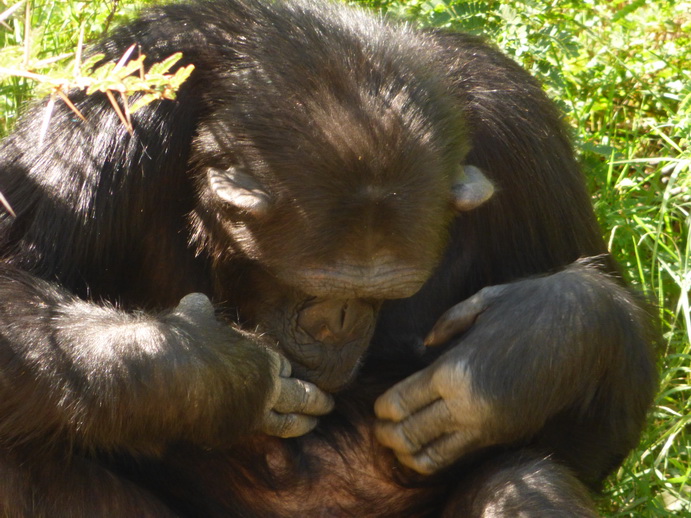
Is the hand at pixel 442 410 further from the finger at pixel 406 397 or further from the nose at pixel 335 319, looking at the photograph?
the nose at pixel 335 319

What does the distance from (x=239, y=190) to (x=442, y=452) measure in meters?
1.42

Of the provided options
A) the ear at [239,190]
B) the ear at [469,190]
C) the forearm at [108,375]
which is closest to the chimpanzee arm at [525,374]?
the ear at [469,190]

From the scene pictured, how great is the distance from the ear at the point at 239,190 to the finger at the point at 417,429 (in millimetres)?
1128

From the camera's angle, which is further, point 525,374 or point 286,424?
point 286,424

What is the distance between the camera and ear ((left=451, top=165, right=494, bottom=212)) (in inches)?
183

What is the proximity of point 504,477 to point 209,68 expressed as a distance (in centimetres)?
216

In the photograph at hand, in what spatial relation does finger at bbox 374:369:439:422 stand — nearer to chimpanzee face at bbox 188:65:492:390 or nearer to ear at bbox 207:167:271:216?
chimpanzee face at bbox 188:65:492:390

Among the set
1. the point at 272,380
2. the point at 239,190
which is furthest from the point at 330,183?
the point at 272,380

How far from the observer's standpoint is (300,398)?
4699 mm

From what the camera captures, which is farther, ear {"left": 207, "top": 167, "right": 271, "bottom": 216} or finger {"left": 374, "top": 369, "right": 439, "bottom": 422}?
finger {"left": 374, "top": 369, "right": 439, "bottom": 422}

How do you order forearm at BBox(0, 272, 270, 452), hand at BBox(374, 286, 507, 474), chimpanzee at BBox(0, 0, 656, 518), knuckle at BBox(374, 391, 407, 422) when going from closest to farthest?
forearm at BBox(0, 272, 270, 452) < chimpanzee at BBox(0, 0, 656, 518) < hand at BBox(374, 286, 507, 474) < knuckle at BBox(374, 391, 407, 422)

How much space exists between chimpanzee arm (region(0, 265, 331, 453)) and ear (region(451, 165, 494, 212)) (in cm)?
104

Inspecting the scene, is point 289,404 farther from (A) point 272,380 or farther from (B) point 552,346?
(B) point 552,346

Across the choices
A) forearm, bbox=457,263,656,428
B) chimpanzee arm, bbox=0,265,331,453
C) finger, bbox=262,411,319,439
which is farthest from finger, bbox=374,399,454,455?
chimpanzee arm, bbox=0,265,331,453
